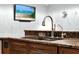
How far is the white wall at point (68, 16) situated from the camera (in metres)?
8.45

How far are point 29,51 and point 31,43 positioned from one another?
0.14 metres

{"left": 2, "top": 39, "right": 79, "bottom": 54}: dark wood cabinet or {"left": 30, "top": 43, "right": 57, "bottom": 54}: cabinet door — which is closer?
{"left": 2, "top": 39, "right": 79, "bottom": 54}: dark wood cabinet

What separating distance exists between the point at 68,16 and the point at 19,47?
6319 mm

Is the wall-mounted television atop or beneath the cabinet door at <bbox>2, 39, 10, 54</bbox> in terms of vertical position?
atop

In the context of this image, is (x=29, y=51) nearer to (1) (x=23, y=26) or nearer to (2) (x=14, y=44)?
(2) (x=14, y=44)

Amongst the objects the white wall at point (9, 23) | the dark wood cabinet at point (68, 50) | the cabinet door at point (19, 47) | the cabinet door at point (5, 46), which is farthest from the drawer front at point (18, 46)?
the white wall at point (9, 23)

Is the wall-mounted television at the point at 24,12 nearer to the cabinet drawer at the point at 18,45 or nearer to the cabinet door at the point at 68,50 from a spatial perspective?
the cabinet drawer at the point at 18,45

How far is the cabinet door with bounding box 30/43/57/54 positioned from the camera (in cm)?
218

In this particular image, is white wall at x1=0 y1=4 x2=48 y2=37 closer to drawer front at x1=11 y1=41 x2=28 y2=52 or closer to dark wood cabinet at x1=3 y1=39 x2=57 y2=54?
dark wood cabinet at x1=3 y1=39 x2=57 y2=54

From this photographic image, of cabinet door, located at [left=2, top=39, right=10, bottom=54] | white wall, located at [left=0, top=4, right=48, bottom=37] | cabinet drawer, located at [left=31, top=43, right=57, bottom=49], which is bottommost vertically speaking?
cabinet door, located at [left=2, top=39, right=10, bottom=54]

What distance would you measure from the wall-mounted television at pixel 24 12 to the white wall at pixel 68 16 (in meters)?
1.29

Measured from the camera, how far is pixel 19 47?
2693 millimetres

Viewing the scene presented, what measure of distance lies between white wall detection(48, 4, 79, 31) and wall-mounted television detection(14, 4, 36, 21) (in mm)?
1294

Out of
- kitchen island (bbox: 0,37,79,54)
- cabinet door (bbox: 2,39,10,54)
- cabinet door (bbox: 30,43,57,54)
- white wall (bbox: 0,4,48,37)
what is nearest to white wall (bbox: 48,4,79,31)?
white wall (bbox: 0,4,48,37)
